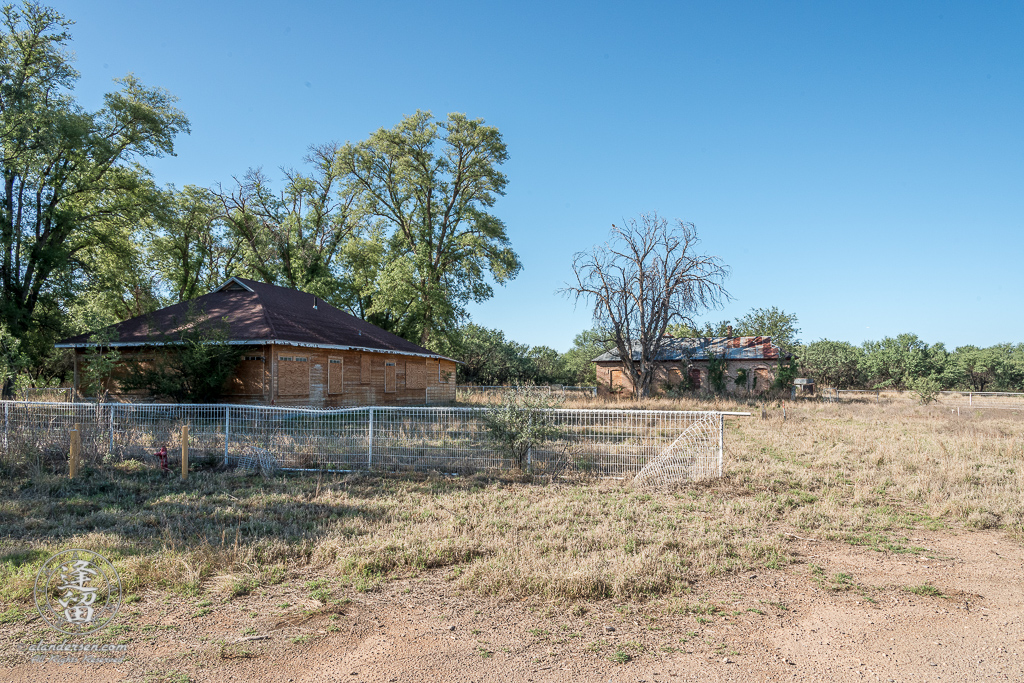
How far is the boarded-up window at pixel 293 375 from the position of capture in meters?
19.0

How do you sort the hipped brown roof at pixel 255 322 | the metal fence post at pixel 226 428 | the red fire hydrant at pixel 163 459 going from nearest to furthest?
the red fire hydrant at pixel 163 459, the metal fence post at pixel 226 428, the hipped brown roof at pixel 255 322

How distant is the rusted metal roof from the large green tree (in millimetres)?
31751

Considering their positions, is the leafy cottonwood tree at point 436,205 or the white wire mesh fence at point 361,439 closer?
the white wire mesh fence at point 361,439

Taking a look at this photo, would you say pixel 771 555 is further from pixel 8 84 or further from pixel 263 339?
pixel 8 84

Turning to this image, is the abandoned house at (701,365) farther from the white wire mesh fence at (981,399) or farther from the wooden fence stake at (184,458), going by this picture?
the wooden fence stake at (184,458)

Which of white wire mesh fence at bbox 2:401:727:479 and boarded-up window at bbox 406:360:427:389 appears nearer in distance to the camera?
white wire mesh fence at bbox 2:401:727:479

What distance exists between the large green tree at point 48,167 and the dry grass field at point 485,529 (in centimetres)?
1668

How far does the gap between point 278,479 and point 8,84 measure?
21898 millimetres

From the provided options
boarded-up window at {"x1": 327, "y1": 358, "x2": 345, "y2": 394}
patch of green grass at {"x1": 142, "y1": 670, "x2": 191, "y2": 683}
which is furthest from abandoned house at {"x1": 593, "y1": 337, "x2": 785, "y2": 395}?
patch of green grass at {"x1": 142, "y1": 670, "x2": 191, "y2": 683}

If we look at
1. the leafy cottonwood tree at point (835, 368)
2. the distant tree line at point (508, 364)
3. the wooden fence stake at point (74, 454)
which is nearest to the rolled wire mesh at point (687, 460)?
the wooden fence stake at point (74, 454)

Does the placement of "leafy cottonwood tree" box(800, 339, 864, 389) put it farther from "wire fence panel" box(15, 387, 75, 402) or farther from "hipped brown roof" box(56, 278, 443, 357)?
"wire fence panel" box(15, 387, 75, 402)

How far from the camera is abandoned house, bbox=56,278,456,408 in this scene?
737 inches

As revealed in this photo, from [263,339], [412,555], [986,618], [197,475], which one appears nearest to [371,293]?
[263,339]

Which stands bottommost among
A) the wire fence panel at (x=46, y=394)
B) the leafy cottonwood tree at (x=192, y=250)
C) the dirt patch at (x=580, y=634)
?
the dirt patch at (x=580, y=634)
